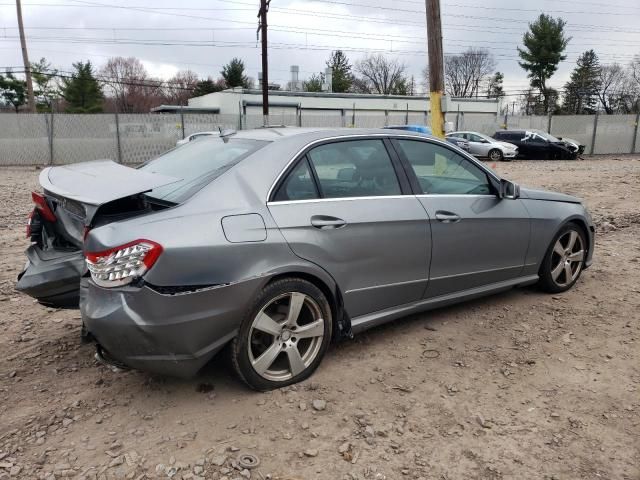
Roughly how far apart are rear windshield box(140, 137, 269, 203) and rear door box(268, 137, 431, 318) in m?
0.38

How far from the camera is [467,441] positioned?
8.89 ft

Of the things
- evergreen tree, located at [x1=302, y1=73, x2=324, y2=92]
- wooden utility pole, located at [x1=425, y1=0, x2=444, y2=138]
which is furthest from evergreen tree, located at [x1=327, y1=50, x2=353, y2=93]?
wooden utility pole, located at [x1=425, y1=0, x2=444, y2=138]

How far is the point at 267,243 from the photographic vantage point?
2.93 meters

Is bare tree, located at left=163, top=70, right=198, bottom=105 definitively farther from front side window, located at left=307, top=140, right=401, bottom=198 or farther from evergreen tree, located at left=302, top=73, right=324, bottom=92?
front side window, located at left=307, top=140, right=401, bottom=198

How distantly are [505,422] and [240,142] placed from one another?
2.34 metres

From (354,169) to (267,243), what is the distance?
37.4 inches

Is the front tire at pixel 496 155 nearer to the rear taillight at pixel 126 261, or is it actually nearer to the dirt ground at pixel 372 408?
the dirt ground at pixel 372 408

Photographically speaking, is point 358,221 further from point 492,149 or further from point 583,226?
point 492,149

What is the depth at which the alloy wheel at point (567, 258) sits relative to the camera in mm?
4781

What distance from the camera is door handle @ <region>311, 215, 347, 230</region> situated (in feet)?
10.4

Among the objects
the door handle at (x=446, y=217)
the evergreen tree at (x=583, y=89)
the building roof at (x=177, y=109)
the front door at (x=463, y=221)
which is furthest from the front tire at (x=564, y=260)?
the evergreen tree at (x=583, y=89)

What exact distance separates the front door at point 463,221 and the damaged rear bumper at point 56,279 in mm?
2257

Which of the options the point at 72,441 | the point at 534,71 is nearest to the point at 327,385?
the point at 72,441

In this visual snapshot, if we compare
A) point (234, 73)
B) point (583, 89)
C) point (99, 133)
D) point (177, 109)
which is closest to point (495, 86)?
point (583, 89)
